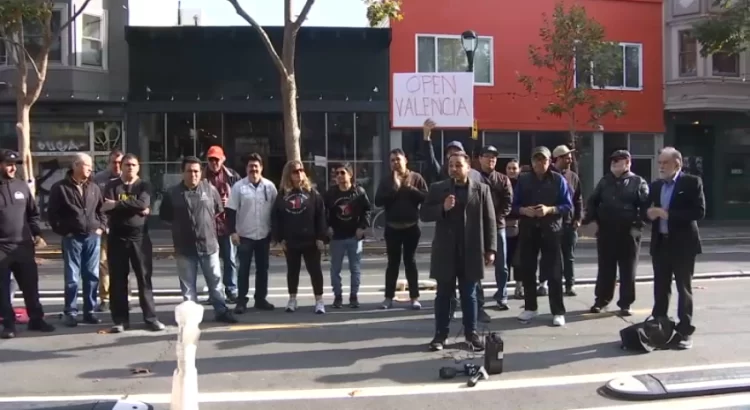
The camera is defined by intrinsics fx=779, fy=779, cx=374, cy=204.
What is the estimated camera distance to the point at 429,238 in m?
20.8

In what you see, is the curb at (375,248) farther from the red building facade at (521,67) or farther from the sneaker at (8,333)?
the sneaker at (8,333)

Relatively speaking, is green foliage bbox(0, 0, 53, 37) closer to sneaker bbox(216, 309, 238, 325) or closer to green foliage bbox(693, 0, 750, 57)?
sneaker bbox(216, 309, 238, 325)

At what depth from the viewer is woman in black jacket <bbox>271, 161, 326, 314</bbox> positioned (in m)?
9.26

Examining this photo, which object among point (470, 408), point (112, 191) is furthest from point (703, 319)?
point (112, 191)

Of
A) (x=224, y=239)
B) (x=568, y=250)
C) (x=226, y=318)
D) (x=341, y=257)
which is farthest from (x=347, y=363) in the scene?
(x=568, y=250)

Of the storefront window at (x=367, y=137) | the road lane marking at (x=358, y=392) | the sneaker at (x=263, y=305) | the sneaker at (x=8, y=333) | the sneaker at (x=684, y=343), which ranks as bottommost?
the road lane marking at (x=358, y=392)

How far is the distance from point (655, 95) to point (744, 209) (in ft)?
17.1

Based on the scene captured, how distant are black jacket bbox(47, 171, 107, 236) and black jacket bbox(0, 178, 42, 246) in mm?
221

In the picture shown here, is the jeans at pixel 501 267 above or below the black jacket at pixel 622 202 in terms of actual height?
below

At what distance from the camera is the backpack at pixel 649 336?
739cm

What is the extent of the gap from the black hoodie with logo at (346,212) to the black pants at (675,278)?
353cm

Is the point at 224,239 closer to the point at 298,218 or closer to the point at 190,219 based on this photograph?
the point at 298,218

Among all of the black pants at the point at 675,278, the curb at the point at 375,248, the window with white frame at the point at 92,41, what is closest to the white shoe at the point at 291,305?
the black pants at the point at 675,278

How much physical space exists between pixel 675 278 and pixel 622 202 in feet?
4.80
